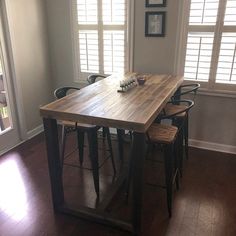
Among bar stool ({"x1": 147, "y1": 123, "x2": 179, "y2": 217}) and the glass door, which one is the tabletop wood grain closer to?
bar stool ({"x1": 147, "y1": 123, "x2": 179, "y2": 217})

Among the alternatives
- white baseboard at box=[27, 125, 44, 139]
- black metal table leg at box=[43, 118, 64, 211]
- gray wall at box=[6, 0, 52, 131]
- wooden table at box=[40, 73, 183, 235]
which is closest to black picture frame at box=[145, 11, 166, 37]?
wooden table at box=[40, 73, 183, 235]

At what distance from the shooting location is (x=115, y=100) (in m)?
2.24

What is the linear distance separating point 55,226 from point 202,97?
232cm

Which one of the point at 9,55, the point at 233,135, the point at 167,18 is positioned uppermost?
the point at 167,18

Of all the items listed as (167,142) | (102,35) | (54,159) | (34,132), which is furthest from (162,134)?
(34,132)

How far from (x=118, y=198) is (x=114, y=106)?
3.29ft

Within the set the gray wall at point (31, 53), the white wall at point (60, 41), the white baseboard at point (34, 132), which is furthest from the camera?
the white baseboard at point (34, 132)

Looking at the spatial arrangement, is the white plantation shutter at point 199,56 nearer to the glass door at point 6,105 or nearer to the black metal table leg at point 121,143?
the black metal table leg at point 121,143

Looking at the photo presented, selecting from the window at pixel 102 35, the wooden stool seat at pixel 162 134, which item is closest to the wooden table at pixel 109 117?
the wooden stool seat at pixel 162 134

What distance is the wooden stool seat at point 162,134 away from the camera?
7.00 feet

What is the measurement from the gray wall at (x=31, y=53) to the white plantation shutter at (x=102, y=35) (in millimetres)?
572

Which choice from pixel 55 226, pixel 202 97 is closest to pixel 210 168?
pixel 202 97

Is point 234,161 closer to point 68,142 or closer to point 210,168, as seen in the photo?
point 210,168

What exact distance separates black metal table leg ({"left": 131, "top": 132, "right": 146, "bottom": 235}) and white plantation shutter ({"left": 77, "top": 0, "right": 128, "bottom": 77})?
204 cm
